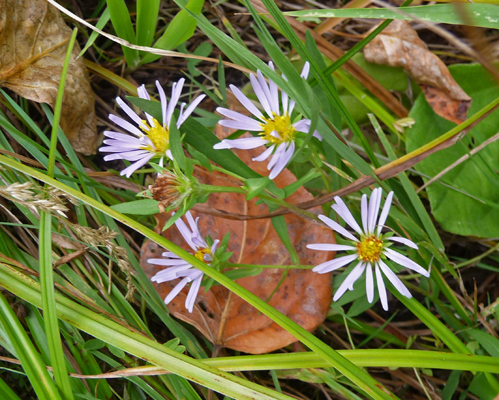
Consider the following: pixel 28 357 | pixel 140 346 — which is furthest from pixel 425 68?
pixel 28 357

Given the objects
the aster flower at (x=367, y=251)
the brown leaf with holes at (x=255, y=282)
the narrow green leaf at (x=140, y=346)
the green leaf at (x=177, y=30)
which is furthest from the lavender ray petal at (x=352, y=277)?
the green leaf at (x=177, y=30)

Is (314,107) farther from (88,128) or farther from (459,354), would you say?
(88,128)

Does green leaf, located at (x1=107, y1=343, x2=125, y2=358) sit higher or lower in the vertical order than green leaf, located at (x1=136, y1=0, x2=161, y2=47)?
lower

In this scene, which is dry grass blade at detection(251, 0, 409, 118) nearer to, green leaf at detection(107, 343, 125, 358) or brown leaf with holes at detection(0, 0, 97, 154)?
brown leaf with holes at detection(0, 0, 97, 154)

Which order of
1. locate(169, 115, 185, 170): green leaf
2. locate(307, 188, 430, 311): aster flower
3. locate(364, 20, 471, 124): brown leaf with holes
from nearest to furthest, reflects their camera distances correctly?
locate(169, 115, 185, 170): green leaf
locate(307, 188, 430, 311): aster flower
locate(364, 20, 471, 124): brown leaf with holes

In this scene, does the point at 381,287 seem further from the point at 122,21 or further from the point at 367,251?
the point at 122,21

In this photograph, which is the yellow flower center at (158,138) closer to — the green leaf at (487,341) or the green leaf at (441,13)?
the green leaf at (441,13)

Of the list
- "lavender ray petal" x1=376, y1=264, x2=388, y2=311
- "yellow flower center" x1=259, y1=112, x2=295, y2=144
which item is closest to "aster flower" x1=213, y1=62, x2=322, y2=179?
"yellow flower center" x1=259, y1=112, x2=295, y2=144

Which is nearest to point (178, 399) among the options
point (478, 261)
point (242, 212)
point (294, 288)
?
point (294, 288)
